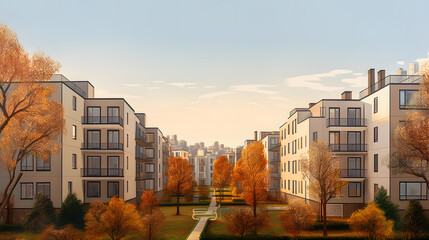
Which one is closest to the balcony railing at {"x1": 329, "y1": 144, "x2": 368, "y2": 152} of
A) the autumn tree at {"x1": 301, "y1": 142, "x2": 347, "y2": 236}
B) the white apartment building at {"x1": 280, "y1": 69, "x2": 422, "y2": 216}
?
the white apartment building at {"x1": 280, "y1": 69, "x2": 422, "y2": 216}

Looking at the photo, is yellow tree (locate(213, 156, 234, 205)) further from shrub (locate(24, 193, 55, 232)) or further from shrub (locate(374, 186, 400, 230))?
shrub (locate(24, 193, 55, 232))

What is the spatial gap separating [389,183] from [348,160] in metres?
7.33

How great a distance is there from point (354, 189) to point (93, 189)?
29.3 m

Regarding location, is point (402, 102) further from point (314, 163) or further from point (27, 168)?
point (27, 168)

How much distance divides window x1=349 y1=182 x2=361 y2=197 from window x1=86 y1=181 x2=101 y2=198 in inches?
1113

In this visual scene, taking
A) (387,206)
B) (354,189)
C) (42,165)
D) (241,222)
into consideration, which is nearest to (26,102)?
(42,165)

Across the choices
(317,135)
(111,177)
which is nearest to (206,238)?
(111,177)

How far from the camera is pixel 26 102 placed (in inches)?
926

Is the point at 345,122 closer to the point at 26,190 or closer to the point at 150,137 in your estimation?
the point at 26,190

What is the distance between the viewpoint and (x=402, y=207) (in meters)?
33.8

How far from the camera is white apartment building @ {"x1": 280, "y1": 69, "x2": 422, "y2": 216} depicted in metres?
34.1

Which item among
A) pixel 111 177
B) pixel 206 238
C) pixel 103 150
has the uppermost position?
pixel 103 150

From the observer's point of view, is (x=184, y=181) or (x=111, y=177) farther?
(x=184, y=181)

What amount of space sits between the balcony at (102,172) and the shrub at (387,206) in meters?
26.6
